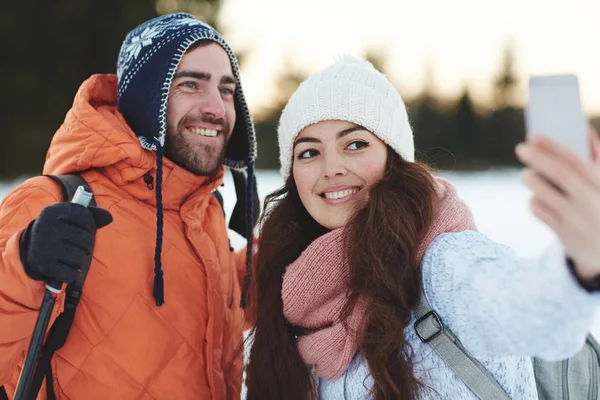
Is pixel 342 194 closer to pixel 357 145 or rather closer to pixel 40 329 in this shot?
pixel 357 145

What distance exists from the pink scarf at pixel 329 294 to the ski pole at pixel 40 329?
717mm

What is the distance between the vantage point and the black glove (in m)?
1.66

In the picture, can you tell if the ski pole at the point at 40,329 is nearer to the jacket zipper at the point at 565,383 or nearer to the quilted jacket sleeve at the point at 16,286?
the quilted jacket sleeve at the point at 16,286

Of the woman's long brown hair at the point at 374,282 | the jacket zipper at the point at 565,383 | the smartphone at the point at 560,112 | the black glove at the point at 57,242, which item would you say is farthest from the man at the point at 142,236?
the smartphone at the point at 560,112

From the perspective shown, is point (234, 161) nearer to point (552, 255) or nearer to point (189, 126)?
point (189, 126)

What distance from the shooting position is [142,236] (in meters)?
2.18

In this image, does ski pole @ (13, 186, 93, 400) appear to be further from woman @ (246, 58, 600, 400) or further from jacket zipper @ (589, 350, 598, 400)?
jacket zipper @ (589, 350, 598, 400)

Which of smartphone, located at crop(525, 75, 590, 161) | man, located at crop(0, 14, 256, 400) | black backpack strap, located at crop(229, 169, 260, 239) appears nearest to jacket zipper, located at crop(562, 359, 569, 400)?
smartphone, located at crop(525, 75, 590, 161)

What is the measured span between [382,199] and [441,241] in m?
0.27

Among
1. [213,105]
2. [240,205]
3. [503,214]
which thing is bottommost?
[503,214]

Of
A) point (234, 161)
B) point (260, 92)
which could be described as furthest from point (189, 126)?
point (260, 92)

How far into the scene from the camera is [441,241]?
62.5 inches

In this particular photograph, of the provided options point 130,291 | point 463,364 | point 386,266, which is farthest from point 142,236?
point 463,364

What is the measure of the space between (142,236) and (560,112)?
1664mm
